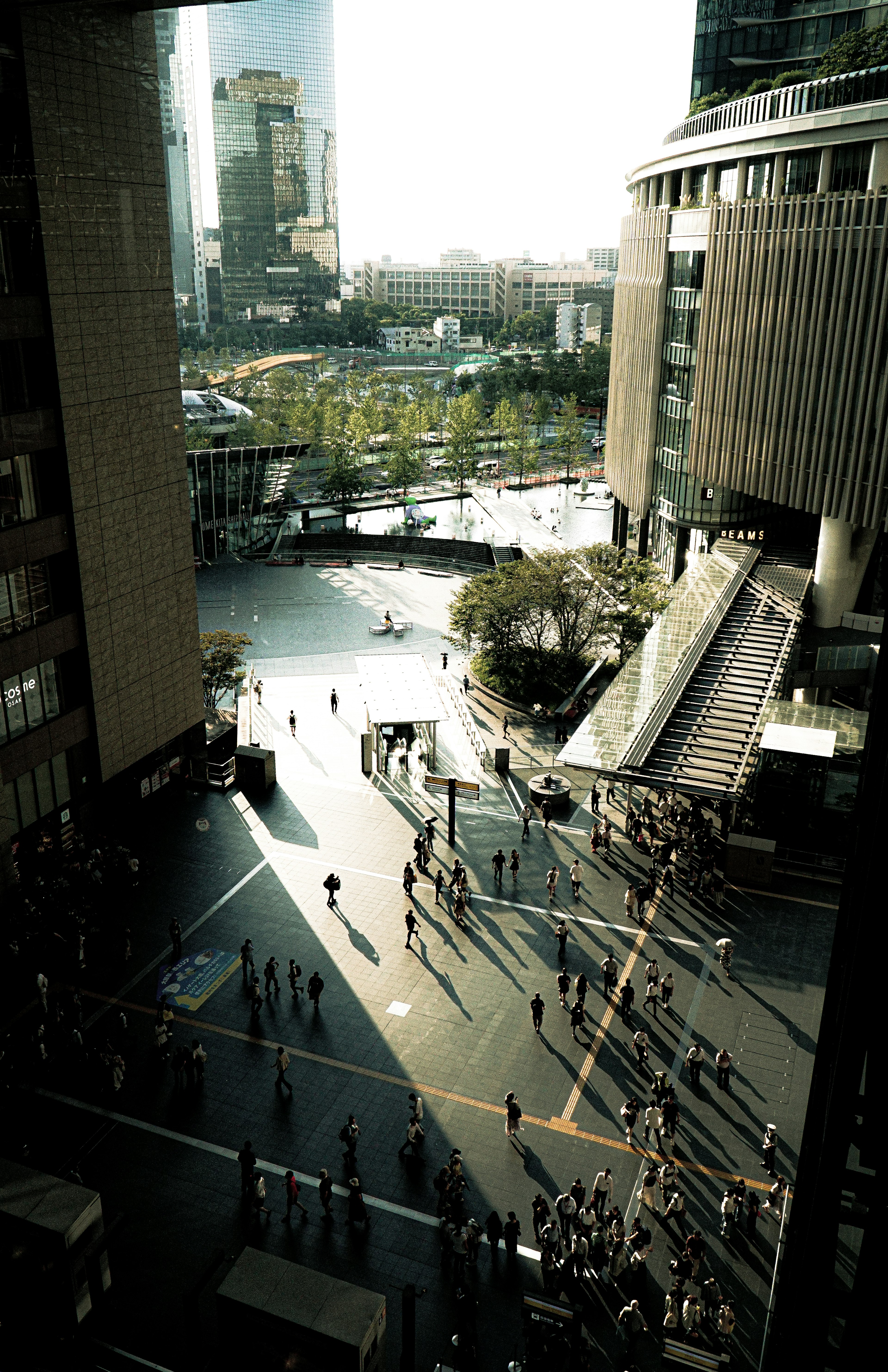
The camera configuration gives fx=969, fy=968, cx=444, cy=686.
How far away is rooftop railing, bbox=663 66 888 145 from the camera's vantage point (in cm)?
3344

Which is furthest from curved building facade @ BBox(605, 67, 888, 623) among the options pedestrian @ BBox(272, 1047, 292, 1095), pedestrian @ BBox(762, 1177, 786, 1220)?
pedestrian @ BBox(272, 1047, 292, 1095)

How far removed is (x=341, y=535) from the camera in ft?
224

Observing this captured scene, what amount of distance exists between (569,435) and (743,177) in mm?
53604

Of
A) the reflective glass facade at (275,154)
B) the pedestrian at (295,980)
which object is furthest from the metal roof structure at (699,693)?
the reflective glass facade at (275,154)

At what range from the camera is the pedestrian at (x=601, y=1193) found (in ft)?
52.1

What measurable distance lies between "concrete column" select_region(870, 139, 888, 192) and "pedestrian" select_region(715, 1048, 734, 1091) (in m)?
27.8

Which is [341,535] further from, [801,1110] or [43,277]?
[801,1110]

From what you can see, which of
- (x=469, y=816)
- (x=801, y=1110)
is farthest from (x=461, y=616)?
(x=801, y=1110)

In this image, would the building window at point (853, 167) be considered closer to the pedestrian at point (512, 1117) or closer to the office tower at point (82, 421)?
the office tower at point (82, 421)

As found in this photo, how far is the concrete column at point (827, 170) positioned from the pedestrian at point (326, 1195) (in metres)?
34.4

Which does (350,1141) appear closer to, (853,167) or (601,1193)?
(601,1193)

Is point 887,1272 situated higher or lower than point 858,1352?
higher

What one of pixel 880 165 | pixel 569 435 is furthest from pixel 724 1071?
pixel 569 435

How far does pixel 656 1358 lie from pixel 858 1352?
1168cm
